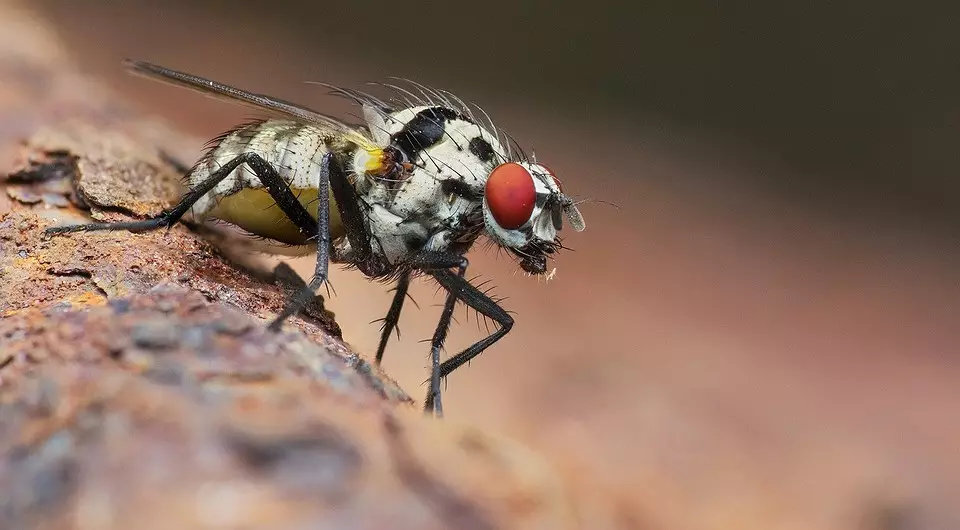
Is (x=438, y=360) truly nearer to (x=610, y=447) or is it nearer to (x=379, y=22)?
(x=610, y=447)

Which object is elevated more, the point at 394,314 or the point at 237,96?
the point at 237,96

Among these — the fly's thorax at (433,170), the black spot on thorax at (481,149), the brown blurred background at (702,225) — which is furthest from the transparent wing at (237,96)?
the brown blurred background at (702,225)

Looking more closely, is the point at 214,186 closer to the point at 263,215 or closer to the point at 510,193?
the point at 263,215

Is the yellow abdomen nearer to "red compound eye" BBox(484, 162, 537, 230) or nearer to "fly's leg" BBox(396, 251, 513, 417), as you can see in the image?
"fly's leg" BBox(396, 251, 513, 417)

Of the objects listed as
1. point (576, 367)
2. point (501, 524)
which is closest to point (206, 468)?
point (501, 524)

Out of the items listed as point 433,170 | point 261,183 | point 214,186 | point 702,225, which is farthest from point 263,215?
point 702,225

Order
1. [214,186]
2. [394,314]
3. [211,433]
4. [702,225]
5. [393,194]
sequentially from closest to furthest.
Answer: [211,433] → [214,186] → [393,194] → [394,314] → [702,225]

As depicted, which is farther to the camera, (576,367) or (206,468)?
(576,367)
